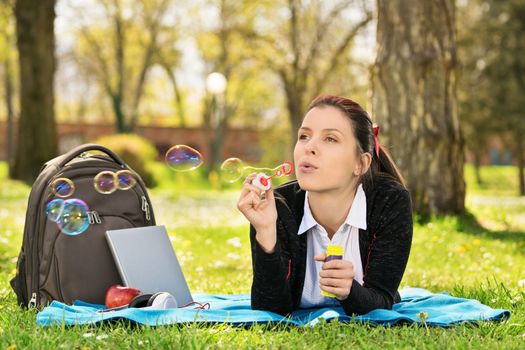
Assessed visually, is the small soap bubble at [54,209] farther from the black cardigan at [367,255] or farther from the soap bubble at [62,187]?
the black cardigan at [367,255]

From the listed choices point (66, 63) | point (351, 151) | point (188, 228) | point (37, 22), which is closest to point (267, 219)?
point (351, 151)

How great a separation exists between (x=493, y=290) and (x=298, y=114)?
19493 mm

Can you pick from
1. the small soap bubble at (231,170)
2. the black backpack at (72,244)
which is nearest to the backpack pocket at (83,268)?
the black backpack at (72,244)

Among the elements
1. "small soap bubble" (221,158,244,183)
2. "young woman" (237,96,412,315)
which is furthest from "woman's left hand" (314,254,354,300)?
"small soap bubble" (221,158,244,183)

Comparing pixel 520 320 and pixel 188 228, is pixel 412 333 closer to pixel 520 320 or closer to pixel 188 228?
pixel 520 320

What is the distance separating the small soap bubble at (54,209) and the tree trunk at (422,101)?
4542 mm

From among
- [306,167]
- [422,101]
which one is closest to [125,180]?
[306,167]

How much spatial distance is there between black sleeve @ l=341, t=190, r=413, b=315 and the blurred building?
124 feet

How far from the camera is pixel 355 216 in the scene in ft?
10.9

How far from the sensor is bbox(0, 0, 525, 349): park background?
3098 millimetres

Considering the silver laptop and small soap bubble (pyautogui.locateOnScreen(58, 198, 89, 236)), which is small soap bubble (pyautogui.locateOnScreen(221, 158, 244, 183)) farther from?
small soap bubble (pyautogui.locateOnScreen(58, 198, 89, 236))

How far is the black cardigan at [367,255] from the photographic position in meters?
3.23

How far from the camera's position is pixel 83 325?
3.02m

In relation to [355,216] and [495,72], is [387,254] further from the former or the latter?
[495,72]
